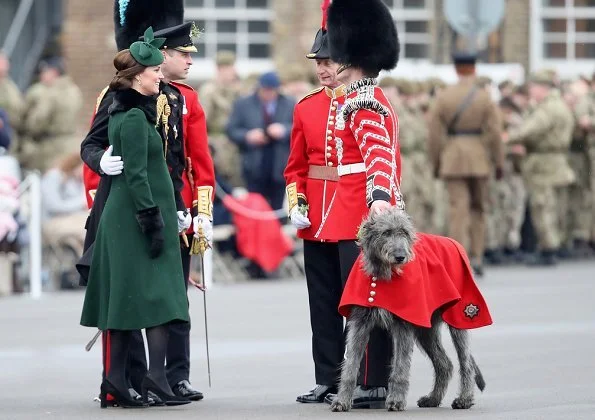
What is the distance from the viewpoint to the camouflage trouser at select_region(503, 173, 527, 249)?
22.9 metres

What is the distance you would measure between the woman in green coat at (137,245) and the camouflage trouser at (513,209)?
1324 cm

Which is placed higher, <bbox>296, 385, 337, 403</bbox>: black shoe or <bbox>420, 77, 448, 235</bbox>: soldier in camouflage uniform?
<bbox>420, 77, 448, 235</bbox>: soldier in camouflage uniform

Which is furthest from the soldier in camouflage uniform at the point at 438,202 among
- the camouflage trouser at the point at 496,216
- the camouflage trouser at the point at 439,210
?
the camouflage trouser at the point at 496,216

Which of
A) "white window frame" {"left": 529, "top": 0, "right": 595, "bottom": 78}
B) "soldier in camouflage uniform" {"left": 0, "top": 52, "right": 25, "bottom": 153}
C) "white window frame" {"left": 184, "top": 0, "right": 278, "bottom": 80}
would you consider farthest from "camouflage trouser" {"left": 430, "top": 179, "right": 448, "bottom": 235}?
"white window frame" {"left": 529, "top": 0, "right": 595, "bottom": 78}

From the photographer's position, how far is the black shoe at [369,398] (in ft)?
32.6

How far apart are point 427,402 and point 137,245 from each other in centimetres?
178

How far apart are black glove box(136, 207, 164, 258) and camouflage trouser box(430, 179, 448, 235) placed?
42.4ft

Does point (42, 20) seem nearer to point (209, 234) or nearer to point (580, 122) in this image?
point (580, 122)

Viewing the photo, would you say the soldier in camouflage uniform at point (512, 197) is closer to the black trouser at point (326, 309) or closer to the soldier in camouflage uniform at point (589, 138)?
the soldier in camouflage uniform at point (589, 138)

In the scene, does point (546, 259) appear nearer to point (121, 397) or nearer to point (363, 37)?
point (363, 37)

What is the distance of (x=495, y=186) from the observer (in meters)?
22.9

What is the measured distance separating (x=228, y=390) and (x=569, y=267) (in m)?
11.3

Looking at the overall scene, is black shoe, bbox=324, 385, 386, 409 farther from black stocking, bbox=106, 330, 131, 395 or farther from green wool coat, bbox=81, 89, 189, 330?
black stocking, bbox=106, 330, 131, 395

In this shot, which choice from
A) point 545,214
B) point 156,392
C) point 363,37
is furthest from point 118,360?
point 545,214
